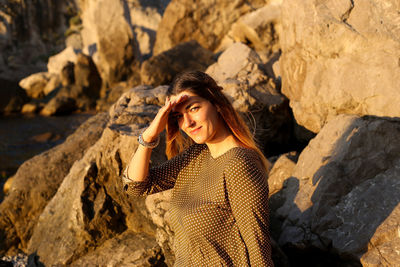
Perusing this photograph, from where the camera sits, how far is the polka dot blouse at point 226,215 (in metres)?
1.94

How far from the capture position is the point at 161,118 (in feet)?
7.48

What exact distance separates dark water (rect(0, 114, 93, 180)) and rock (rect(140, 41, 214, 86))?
4855 mm

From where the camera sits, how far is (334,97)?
4520 mm

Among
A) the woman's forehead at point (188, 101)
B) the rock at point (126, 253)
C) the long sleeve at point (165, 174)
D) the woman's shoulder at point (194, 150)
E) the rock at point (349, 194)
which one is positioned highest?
the woman's forehead at point (188, 101)

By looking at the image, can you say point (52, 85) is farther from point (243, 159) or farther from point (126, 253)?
point (243, 159)

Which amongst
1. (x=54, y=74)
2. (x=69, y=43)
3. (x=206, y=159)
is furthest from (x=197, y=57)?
(x=69, y=43)

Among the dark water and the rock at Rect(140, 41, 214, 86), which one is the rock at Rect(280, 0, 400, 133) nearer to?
the rock at Rect(140, 41, 214, 86)

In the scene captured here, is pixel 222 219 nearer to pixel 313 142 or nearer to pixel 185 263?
pixel 185 263

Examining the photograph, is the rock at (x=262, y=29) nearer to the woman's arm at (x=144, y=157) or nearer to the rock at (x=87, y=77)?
the woman's arm at (x=144, y=157)

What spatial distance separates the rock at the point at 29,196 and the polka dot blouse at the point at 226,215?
4769 mm

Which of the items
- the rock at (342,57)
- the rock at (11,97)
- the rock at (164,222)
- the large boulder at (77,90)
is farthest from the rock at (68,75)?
the rock at (164,222)

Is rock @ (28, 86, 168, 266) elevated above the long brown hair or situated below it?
below

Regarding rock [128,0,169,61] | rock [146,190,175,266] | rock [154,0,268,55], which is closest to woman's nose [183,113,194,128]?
rock [146,190,175,266]

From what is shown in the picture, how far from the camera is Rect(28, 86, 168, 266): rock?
14.8ft
